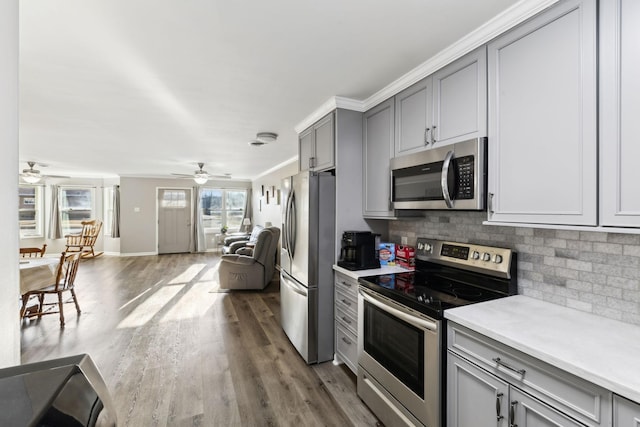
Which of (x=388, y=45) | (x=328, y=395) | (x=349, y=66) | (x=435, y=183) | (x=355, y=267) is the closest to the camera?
(x=388, y=45)

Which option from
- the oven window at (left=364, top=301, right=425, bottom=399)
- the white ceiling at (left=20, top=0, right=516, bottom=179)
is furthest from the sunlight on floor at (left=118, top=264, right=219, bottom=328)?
the oven window at (left=364, top=301, right=425, bottom=399)

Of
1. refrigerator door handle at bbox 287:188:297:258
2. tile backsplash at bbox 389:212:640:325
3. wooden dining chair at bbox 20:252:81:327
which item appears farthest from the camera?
wooden dining chair at bbox 20:252:81:327

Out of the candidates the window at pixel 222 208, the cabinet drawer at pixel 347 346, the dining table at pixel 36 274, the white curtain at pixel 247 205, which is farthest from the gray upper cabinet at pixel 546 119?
the window at pixel 222 208

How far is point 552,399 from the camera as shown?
1067 millimetres

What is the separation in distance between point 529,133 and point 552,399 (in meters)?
1.11

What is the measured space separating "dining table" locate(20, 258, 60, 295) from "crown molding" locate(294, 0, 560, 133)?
3.53 m

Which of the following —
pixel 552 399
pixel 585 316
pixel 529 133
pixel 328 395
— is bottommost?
pixel 328 395

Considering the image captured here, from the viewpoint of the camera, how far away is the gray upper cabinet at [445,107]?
5.32 ft

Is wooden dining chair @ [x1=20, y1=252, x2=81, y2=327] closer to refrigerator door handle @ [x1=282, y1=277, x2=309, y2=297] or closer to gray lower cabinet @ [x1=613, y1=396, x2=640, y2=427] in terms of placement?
refrigerator door handle @ [x1=282, y1=277, x2=309, y2=297]

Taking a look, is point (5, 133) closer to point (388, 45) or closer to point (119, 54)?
point (119, 54)

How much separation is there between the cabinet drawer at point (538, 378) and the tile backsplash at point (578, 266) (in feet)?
1.93

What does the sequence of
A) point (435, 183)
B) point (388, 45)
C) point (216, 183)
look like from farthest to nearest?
point (216, 183), point (435, 183), point (388, 45)

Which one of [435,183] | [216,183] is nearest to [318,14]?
[435,183]

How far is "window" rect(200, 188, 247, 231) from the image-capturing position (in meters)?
9.10
